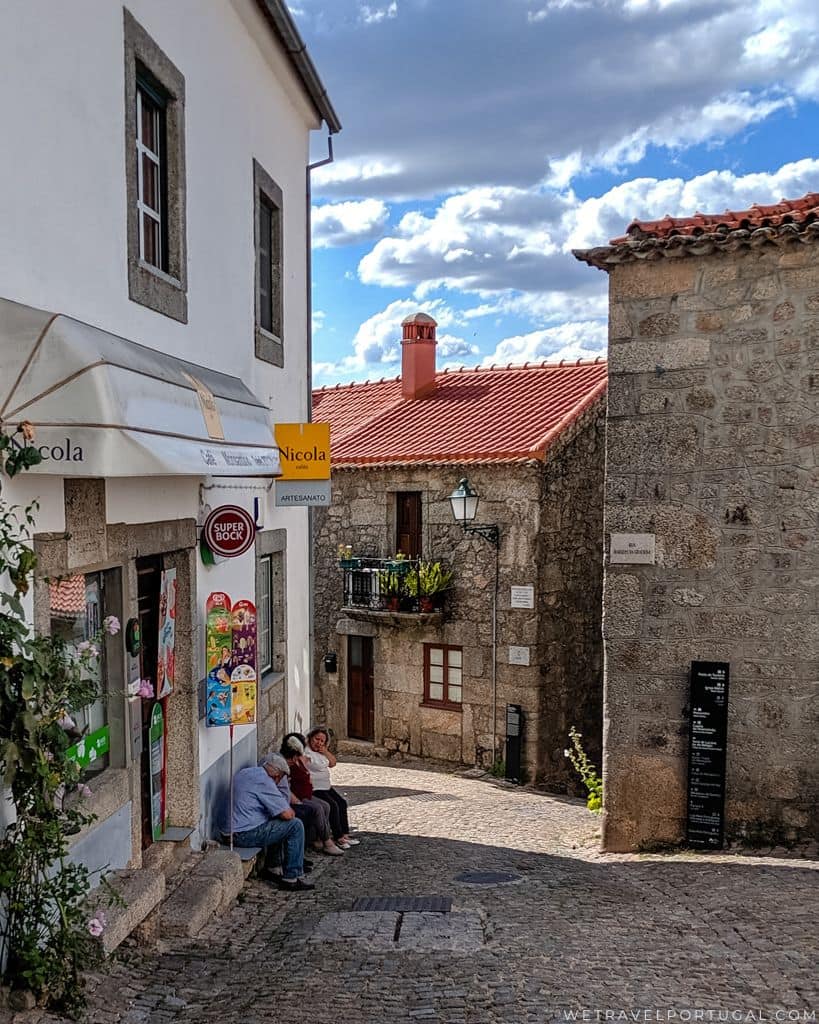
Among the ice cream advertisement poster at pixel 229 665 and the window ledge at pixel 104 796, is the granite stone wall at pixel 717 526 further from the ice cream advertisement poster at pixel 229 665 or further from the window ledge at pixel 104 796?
the window ledge at pixel 104 796

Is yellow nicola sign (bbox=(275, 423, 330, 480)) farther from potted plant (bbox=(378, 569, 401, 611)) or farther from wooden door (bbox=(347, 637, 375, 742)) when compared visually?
wooden door (bbox=(347, 637, 375, 742))

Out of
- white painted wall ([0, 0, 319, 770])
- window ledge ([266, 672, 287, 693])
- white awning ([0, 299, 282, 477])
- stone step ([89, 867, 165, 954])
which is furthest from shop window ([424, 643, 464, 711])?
white awning ([0, 299, 282, 477])

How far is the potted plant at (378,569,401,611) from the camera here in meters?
16.7

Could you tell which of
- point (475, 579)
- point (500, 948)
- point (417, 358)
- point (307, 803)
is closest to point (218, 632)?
point (307, 803)

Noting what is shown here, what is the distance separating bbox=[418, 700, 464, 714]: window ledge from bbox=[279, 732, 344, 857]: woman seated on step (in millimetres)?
7860

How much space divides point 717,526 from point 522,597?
766 centimetres

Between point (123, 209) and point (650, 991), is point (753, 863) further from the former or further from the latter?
point (123, 209)

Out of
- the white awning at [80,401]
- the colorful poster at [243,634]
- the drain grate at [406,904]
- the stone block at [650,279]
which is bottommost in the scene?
the drain grate at [406,904]

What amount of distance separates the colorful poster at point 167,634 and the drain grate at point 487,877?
272 centimetres

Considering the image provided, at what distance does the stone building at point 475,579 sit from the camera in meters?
15.8

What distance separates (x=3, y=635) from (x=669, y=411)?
5847 mm

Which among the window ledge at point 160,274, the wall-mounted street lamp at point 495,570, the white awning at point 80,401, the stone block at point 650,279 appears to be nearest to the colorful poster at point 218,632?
the window ledge at point 160,274

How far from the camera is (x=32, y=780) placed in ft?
13.6

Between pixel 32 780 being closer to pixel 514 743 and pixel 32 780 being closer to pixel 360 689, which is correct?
pixel 514 743
